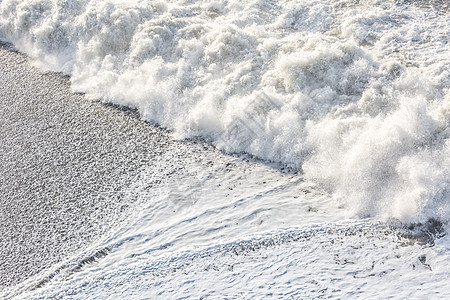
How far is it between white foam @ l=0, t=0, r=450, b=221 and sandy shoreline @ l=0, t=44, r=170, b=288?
0.44 m

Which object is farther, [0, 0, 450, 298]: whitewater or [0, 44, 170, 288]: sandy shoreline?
[0, 44, 170, 288]: sandy shoreline

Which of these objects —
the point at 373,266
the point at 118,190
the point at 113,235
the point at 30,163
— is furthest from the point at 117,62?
the point at 373,266

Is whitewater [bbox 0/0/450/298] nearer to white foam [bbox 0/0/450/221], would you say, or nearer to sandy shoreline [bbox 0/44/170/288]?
white foam [bbox 0/0/450/221]

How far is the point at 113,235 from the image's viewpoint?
5.27 m

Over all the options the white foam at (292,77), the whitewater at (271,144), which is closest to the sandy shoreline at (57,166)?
the whitewater at (271,144)

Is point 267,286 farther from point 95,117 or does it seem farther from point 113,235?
point 95,117

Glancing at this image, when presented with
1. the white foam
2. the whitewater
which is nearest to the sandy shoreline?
the whitewater

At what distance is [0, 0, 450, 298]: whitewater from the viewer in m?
4.74

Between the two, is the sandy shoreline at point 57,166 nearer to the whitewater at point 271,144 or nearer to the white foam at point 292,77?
the whitewater at point 271,144

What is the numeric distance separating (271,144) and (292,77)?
116 centimetres

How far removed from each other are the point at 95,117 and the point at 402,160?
4.47m

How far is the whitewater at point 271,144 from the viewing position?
4.74m

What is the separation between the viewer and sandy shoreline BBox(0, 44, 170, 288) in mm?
5316

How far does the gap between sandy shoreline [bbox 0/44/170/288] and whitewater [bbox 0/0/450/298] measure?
0.22m
